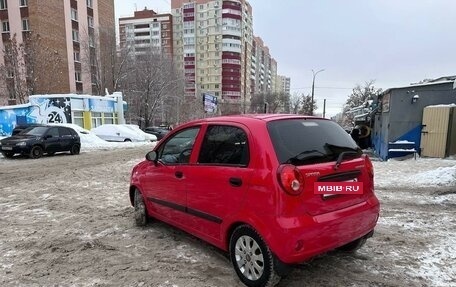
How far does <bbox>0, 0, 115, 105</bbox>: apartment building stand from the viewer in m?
33.2

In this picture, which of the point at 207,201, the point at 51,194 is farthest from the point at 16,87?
the point at 207,201

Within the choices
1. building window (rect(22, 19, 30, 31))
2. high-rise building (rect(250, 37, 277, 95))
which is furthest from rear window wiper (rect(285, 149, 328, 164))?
high-rise building (rect(250, 37, 277, 95))

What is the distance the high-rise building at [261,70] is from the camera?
377 feet

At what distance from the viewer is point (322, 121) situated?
3877 mm

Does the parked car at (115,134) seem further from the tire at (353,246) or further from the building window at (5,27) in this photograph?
the tire at (353,246)

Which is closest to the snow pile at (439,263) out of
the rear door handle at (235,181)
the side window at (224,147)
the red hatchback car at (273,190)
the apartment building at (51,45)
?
the red hatchback car at (273,190)

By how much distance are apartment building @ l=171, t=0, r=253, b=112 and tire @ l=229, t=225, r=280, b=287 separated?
91773mm

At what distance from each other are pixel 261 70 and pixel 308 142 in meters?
127

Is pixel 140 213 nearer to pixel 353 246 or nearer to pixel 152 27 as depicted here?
pixel 353 246

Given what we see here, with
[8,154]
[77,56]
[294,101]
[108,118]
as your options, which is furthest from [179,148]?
[294,101]

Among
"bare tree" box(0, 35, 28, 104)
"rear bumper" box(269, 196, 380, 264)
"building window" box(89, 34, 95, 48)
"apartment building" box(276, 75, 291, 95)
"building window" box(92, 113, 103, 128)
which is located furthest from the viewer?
"apartment building" box(276, 75, 291, 95)

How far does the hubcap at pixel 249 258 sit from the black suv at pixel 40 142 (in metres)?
15.2

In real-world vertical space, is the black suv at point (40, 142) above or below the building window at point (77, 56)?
below

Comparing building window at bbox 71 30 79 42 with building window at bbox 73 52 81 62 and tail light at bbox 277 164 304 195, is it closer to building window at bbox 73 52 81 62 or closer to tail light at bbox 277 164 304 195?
building window at bbox 73 52 81 62
